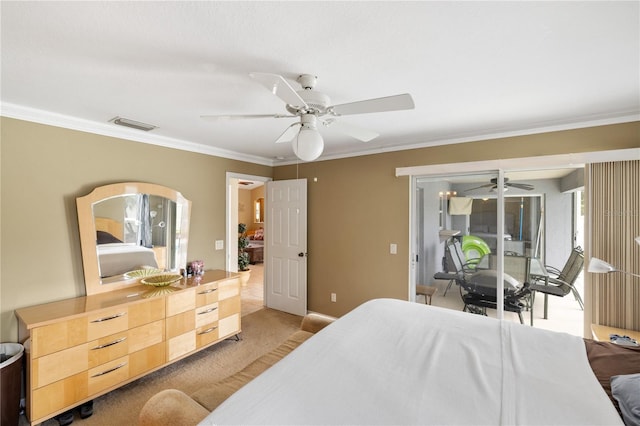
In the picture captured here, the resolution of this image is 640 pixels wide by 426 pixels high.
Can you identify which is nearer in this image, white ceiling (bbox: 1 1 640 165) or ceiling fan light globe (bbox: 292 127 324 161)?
white ceiling (bbox: 1 1 640 165)

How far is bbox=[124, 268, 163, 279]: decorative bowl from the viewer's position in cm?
288

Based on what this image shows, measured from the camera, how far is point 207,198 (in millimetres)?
3701

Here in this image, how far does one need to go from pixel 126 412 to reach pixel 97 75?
2454 mm

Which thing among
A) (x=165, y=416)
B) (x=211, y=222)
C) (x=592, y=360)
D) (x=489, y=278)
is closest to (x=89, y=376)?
(x=165, y=416)

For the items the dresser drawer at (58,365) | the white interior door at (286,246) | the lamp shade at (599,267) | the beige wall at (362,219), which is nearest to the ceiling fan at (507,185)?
the beige wall at (362,219)

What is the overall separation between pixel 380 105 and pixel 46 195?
287cm

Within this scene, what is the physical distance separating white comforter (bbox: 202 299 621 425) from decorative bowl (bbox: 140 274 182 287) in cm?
195

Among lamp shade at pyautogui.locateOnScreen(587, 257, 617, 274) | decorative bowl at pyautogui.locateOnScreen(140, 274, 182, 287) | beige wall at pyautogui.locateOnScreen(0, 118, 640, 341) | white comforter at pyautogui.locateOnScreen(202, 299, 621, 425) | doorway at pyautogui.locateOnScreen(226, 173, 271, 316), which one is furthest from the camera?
doorway at pyautogui.locateOnScreen(226, 173, 271, 316)

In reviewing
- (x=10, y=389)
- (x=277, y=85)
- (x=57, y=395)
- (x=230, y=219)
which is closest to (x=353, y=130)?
(x=277, y=85)

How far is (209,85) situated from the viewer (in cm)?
188

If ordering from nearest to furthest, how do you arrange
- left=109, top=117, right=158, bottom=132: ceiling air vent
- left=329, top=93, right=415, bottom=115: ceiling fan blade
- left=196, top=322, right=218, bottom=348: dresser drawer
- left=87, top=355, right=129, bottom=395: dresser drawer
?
left=329, top=93, right=415, bottom=115: ceiling fan blade < left=87, top=355, right=129, bottom=395: dresser drawer < left=109, top=117, right=158, bottom=132: ceiling air vent < left=196, top=322, right=218, bottom=348: dresser drawer

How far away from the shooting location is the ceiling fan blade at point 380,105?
1423 millimetres

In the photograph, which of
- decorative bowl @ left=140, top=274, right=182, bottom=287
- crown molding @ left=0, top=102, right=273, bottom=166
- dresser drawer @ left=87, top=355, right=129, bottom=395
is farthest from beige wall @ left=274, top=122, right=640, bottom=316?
dresser drawer @ left=87, top=355, right=129, bottom=395

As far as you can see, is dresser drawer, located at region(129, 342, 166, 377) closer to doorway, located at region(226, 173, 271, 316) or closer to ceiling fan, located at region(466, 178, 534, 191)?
doorway, located at region(226, 173, 271, 316)
